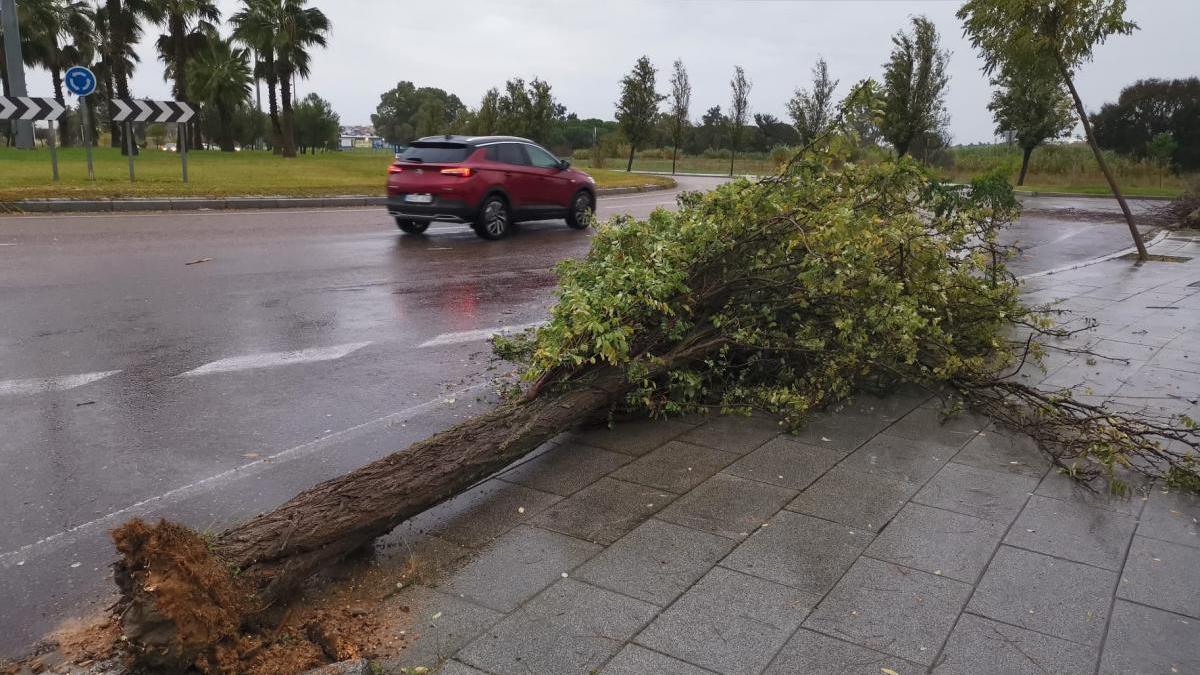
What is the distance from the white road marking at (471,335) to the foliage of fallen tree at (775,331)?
0.94 m

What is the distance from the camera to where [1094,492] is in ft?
14.3

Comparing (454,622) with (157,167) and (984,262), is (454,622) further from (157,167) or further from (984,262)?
(157,167)

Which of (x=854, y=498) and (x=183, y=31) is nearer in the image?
(x=854, y=498)

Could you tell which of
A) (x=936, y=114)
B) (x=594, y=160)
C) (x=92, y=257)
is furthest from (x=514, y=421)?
(x=594, y=160)

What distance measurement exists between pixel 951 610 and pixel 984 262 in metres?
3.87

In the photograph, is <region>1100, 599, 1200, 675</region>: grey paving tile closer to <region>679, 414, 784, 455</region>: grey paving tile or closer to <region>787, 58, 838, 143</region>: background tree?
<region>679, 414, 784, 455</region>: grey paving tile

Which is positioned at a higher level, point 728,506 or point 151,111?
point 151,111

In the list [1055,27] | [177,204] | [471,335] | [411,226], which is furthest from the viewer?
[177,204]

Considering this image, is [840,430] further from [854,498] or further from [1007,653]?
[1007,653]

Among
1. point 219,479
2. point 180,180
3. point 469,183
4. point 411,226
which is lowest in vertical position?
point 219,479

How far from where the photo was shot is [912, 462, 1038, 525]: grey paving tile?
4.07 meters

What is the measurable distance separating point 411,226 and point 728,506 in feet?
39.8

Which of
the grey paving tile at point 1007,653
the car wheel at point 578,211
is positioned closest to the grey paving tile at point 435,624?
the grey paving tile at point 1007,653

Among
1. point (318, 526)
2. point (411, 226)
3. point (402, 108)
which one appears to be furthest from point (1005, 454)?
point (402, 108)
